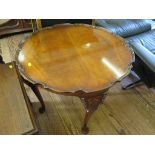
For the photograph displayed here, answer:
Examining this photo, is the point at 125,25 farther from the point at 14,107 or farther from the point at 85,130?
the point at 14,107

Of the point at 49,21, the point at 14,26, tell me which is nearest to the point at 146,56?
the point at 49,21

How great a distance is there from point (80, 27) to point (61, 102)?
0.67 metres

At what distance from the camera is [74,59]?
131cm

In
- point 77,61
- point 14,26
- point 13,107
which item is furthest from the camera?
point 14,26

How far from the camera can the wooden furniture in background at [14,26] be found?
8.64 feet

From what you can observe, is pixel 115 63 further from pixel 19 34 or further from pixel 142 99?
pixel 19 34

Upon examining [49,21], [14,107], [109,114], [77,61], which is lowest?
[109,114]

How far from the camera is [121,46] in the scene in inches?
56.0

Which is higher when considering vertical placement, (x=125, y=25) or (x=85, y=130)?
(x=125, y=25)

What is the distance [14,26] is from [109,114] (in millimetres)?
1774

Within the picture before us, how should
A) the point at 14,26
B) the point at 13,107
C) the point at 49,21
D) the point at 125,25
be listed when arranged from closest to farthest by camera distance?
the point at 13,107, the point at 49,21, the point at 125,25, the point at 14,26

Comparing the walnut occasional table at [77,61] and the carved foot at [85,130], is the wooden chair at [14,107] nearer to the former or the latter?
the walnut occasional table at [77,61]

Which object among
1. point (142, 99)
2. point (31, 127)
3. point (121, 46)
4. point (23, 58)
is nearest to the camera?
point (31, 127)
